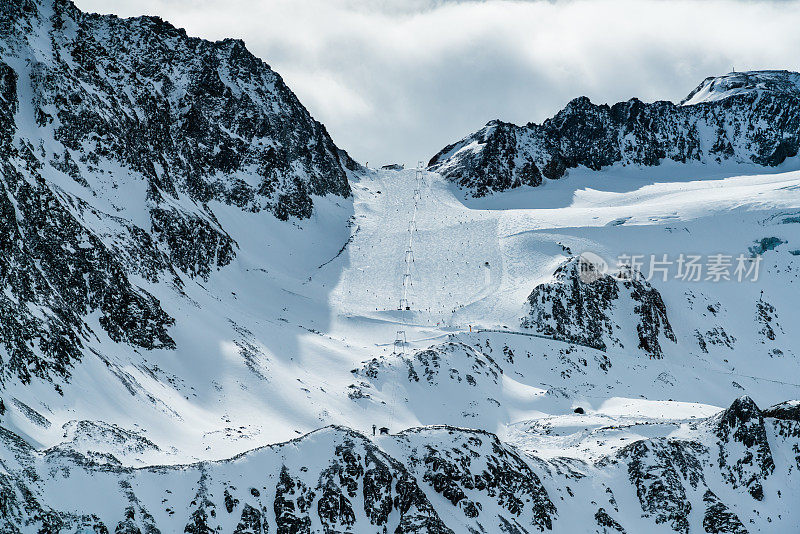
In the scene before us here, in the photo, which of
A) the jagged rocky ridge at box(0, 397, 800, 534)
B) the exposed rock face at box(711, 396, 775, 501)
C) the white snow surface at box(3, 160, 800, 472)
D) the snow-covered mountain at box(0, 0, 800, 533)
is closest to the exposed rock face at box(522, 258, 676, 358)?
the snow-covered mountain at box(0, 0, 800, 533)

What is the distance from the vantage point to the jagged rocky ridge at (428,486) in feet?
114

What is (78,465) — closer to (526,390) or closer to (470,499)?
(470,499)

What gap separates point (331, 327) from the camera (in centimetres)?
8231

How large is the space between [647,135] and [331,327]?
11841 centimetres

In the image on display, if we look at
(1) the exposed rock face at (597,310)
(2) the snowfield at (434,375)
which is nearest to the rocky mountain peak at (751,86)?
(2) the snowfield at (434,375)

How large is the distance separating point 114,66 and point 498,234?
62.6 m

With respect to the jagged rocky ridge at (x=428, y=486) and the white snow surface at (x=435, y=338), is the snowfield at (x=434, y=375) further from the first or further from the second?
the white snow surface at (x=435, y=338)

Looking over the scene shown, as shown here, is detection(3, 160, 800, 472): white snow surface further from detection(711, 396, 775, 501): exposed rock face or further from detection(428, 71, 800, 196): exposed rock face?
detection(428, 71, 800, 196): exposed rock face

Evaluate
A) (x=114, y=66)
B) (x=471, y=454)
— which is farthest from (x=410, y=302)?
(x=114, y=66)

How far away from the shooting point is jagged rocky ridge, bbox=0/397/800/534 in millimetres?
34812

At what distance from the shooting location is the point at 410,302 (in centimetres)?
9069

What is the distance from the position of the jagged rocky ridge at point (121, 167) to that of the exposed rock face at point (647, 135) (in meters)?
38.8

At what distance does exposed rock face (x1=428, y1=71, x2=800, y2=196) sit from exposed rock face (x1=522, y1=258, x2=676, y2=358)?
64382 millimetres

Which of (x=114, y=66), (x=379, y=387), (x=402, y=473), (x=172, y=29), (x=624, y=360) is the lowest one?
(x=402, y=473)
